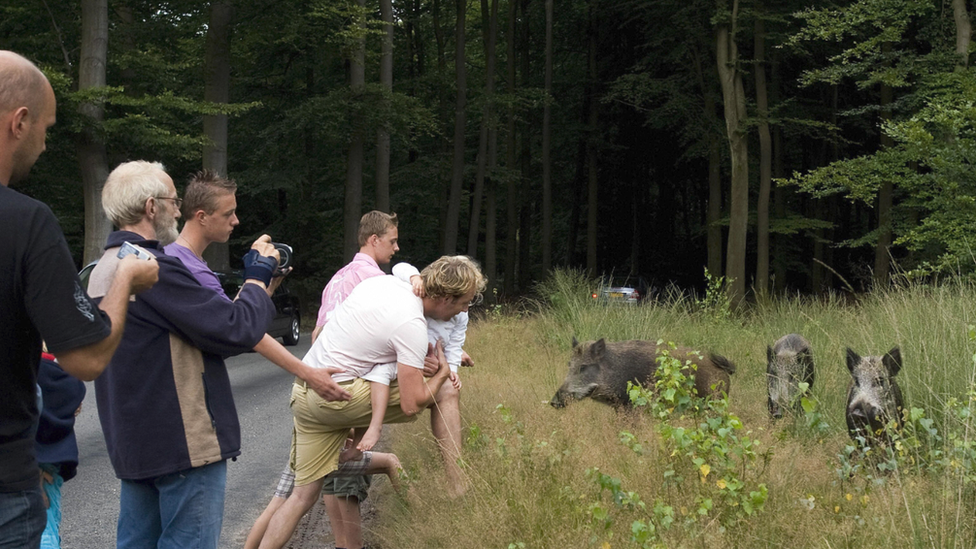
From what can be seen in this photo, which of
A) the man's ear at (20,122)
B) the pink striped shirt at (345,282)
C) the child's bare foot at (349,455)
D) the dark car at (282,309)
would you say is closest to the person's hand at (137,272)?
the man's ear at (20,122)

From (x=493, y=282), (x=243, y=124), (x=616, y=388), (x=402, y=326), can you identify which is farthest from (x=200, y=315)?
(x=493, y=282)

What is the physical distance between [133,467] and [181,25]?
22378 mm

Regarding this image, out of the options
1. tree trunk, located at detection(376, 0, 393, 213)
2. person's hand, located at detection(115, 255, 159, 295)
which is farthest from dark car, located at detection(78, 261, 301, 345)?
person's hand, located at detection(115, 255, 159, 295)

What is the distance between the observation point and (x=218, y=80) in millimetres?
22531

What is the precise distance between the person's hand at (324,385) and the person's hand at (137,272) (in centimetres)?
191

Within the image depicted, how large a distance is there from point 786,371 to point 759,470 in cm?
245

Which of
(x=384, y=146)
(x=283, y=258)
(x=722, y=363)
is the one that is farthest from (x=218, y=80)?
(x=283, y=258)

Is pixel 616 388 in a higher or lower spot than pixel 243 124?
lower

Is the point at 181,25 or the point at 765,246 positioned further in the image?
the point at 765,246

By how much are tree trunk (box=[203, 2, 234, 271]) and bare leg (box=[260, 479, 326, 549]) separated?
17605 mm

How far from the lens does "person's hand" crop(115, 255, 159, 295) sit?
279 cm

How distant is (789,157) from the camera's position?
37.9 metres

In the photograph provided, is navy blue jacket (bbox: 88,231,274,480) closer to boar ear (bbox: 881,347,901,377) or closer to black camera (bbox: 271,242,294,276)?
black camera (bbox: 271,242,294,276)

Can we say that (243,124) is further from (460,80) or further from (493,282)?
(493,282)
